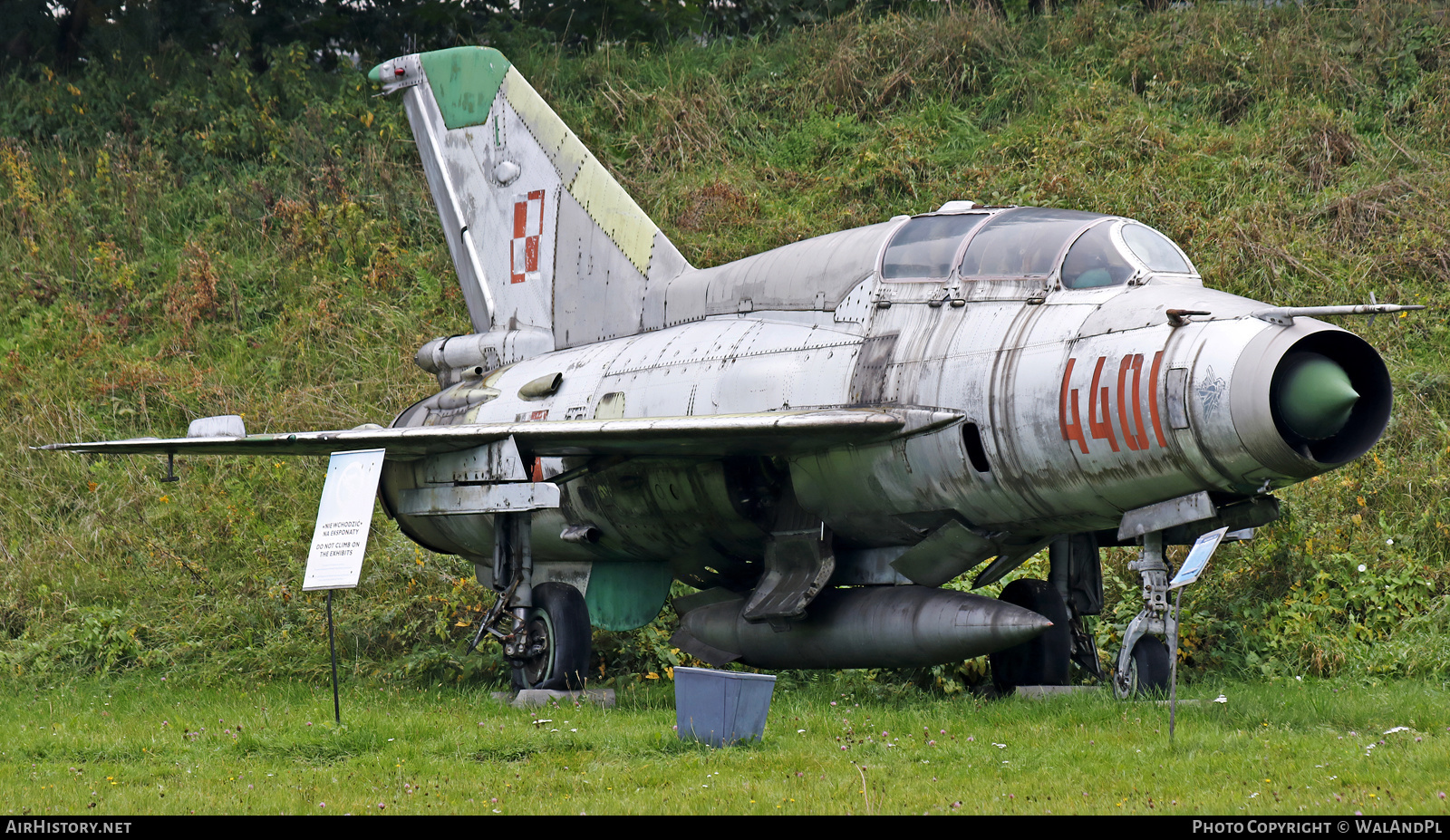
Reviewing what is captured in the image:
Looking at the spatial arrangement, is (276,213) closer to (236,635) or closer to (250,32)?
(250,32)

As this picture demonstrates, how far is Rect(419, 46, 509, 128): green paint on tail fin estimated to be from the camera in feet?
43.1

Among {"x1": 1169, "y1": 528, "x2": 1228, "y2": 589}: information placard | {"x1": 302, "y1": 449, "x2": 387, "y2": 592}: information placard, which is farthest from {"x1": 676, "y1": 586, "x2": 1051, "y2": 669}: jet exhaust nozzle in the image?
{"x1": 302, "y1": 449, "x2": 387, "y2": 592}: information placard

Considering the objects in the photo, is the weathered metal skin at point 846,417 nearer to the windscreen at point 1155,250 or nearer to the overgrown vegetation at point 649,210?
the windscreen at point 1155,250

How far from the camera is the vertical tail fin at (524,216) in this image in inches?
463

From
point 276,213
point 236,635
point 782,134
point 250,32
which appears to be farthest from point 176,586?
point 250,32

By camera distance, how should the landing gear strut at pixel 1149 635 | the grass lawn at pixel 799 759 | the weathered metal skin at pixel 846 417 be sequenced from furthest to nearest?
the landing gear strut at pixel 1149 635, the weathered metal skin at pixel 846 417, the grass lawn at pixel 799 759

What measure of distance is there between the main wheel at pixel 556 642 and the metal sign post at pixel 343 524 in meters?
1.93

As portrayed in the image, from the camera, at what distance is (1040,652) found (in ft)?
31.2

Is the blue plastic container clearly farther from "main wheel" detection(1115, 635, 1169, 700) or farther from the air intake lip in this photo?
the air intake lip

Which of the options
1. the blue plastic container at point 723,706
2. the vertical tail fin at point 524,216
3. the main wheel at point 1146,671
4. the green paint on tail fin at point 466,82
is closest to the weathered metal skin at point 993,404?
the main wheel at point 1146,671

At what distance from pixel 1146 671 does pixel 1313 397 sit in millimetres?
2243

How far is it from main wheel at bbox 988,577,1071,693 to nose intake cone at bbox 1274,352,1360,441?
10.1ft

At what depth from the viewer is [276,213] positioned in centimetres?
2066
